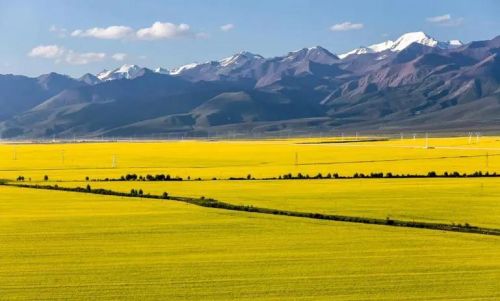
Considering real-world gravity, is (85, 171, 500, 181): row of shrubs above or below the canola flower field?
above

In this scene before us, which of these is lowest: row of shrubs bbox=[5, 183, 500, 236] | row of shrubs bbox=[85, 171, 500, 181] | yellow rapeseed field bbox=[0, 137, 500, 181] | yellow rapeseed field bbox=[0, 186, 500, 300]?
yellow rapeseed field bbox=[0, 186, 500, 300]

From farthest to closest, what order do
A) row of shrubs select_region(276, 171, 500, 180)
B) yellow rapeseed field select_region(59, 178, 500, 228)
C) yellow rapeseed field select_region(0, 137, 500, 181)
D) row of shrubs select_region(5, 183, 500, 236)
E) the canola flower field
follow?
yellow rapeseed field select_region(0, 137, 500, 181)
row of shrubs select_region(276, 171, 500, 180)
yellow rapeseed field select_region(59, 178, 500, 228)
row of shrubs select_region(5, 183, 500, 236)
the canola flower field

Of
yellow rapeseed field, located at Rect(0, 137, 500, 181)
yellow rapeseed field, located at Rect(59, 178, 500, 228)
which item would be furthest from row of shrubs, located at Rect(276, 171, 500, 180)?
yellow rapeseed field, located at Rect(59, 178, 500, 228)

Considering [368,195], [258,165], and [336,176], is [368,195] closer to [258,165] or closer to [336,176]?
[336,176]

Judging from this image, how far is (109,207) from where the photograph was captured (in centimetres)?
3422

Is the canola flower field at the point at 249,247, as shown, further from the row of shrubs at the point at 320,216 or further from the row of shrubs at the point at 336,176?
the row of shrubs at the point at 336,176

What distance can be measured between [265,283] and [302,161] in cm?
5767

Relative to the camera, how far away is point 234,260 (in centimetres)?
2092

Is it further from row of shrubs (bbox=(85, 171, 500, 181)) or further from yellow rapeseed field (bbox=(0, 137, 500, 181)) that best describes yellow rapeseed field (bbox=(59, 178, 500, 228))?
yellow rapeseed field (bbox=(0, 137, 500, 181))

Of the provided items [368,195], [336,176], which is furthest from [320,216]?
[336,176]

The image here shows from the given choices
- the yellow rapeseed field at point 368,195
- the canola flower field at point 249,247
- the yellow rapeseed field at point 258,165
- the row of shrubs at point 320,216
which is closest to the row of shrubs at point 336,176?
A: the yellow rapeseed field at point 258,165

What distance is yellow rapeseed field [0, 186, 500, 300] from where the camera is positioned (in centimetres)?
1767

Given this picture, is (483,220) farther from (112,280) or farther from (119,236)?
(112,280)

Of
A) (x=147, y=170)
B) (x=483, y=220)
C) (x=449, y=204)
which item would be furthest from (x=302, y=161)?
(x=483, y=220)
